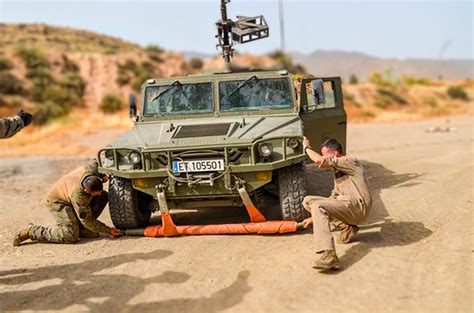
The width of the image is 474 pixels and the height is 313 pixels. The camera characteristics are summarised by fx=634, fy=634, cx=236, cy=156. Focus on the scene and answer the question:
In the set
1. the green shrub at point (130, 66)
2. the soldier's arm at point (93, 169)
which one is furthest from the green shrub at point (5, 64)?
the soldier's arm at point (93, 169)

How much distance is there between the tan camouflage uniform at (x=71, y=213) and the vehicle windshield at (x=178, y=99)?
133cm

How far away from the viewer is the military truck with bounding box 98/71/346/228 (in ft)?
21.1

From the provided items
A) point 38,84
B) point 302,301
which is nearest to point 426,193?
point 302,301

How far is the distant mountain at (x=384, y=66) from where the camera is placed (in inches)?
5044

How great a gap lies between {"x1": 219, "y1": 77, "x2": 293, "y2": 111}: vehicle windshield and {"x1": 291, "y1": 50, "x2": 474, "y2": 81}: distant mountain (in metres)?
115

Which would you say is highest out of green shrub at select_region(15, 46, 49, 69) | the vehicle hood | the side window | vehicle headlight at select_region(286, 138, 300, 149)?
green shrub at select_region(15, 46, 49, 69)

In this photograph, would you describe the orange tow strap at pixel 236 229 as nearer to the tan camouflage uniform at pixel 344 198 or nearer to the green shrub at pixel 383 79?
the tan camouflage uniform at pixel 344 198

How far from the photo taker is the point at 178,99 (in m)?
7.89

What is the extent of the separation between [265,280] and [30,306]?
70.1 inches

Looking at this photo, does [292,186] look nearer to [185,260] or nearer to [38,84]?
[185,260]

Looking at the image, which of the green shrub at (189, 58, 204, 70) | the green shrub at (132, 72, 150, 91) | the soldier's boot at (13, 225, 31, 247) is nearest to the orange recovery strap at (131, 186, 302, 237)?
the soldier's boot at (13, 225, 31, 247)

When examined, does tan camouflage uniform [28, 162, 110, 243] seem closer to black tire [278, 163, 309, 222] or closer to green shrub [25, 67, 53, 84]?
black tire [278, 163, 309, 222]

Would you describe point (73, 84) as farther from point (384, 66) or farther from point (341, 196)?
point (384, 66)

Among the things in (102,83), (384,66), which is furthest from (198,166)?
(384,66)
